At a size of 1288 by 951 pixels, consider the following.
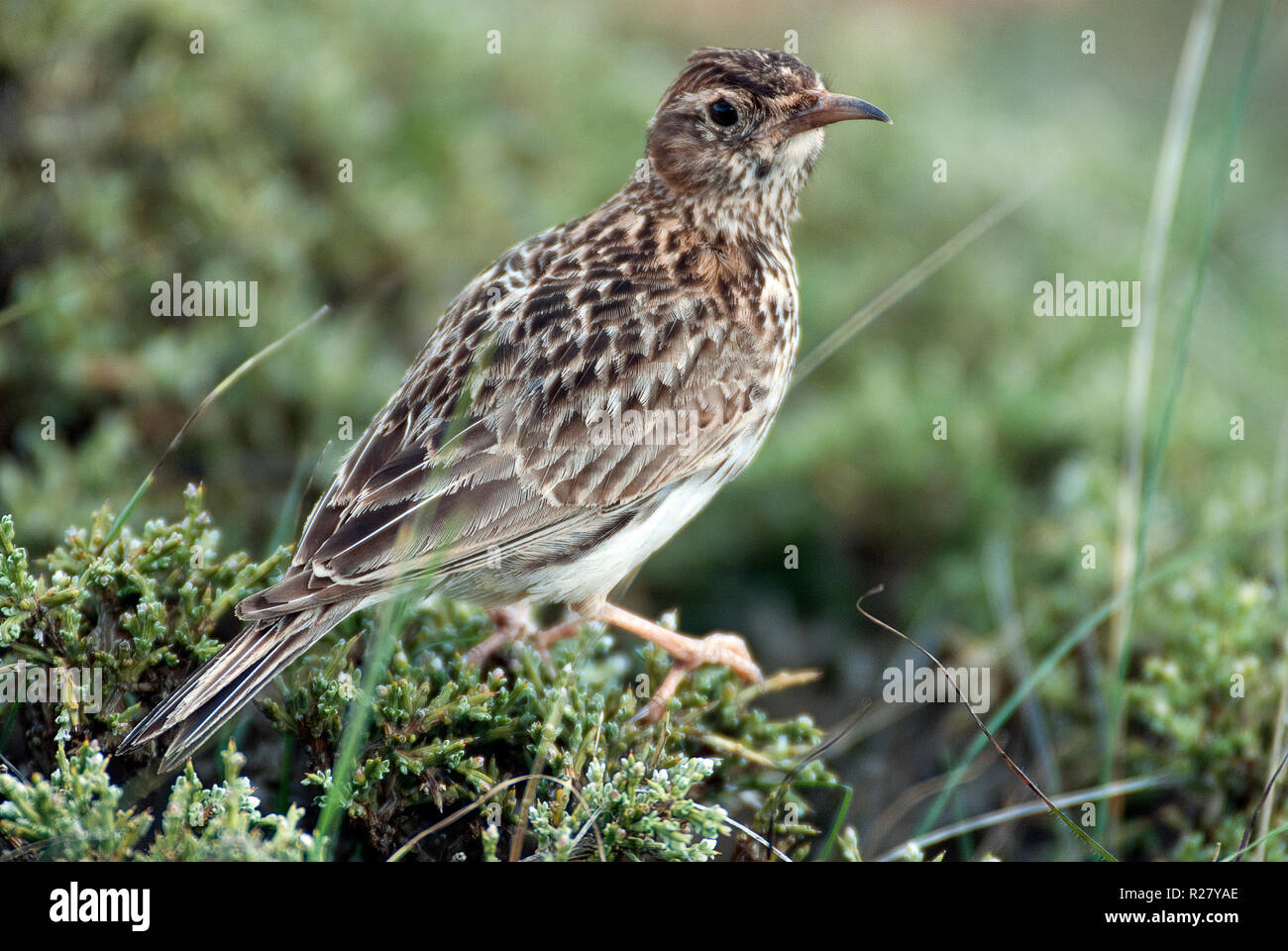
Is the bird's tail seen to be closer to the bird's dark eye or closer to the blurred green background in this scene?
the blurred green background

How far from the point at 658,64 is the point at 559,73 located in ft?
4.71

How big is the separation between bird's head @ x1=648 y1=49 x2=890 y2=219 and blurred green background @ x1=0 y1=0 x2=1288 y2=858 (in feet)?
3.40

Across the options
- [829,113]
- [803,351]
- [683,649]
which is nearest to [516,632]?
[683,649]

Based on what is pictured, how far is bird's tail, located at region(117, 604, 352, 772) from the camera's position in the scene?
2.88 meters

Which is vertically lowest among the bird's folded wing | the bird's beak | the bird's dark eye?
the bird's folded wing

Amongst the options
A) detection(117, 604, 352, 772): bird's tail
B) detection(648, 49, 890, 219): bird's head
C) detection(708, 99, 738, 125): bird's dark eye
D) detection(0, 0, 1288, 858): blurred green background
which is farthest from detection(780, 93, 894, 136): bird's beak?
detection(117, 604, 352, 772): bird's tail

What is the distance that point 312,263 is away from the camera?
634 centimetres

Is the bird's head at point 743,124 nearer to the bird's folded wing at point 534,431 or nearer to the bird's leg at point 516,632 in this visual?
the bird's folded wing at point 534,431

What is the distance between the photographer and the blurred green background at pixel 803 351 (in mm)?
4750

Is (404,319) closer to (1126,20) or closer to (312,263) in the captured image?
(312,263)

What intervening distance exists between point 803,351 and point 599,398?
123 inches

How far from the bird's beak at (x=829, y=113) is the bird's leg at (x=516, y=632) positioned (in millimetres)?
1871

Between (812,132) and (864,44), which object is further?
(864,44)
